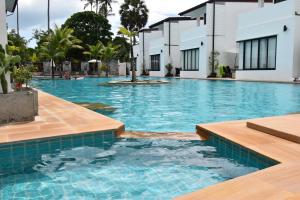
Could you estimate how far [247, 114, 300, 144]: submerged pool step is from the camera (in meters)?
4.89

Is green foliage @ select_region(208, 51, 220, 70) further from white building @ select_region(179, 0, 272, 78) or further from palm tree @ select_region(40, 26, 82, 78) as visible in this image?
palm tree @ select_region(40, 26, 82, 78)

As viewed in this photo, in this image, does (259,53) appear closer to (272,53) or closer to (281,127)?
(272,53)

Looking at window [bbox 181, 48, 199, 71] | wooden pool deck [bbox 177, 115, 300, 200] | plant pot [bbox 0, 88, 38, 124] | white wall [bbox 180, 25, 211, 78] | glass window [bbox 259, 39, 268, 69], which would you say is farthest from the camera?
window [bbox 181, 48, 199, 71]

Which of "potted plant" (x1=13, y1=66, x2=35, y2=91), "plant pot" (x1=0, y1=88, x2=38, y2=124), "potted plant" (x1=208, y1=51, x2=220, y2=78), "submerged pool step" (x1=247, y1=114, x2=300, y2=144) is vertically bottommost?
"submerged pool step" (x1=247, y1=114, x2=300, y2=144)

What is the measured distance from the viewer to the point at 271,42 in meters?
23.2

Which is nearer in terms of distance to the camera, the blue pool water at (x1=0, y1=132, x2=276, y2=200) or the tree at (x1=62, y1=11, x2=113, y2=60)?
the blue pool water at (x1=0, y1=132, x2=276, y2=200)

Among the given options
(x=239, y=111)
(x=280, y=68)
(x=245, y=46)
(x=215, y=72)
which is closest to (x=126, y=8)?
(x=215, y=72)

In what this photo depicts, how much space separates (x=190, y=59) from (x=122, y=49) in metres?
17.5

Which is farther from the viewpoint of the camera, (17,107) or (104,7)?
(104,7)

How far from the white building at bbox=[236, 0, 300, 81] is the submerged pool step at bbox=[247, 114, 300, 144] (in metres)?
16.7

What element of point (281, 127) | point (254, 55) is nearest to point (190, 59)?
point (254, 55)

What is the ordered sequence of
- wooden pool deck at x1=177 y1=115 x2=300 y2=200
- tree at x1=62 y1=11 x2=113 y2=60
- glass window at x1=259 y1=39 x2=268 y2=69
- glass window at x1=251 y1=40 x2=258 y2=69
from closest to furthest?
wooden pool deck at x1=177 y1=115 x2=300 y2=200
glass window at x1=259 y1=39 x2=268 y2=69
glass window at x1=251 y1=40 x2=258 y2=69
tree at x1=62 y1=11 x2=113 y2=60

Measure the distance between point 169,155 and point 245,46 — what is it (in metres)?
22.8

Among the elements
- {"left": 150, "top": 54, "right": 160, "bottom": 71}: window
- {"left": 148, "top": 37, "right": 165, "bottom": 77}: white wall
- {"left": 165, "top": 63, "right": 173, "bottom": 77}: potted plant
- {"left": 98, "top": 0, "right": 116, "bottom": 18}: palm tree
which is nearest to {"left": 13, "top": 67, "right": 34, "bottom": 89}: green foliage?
{"left": 165, "top": 63, "right": 173, "bottom": 77}: potted plant
